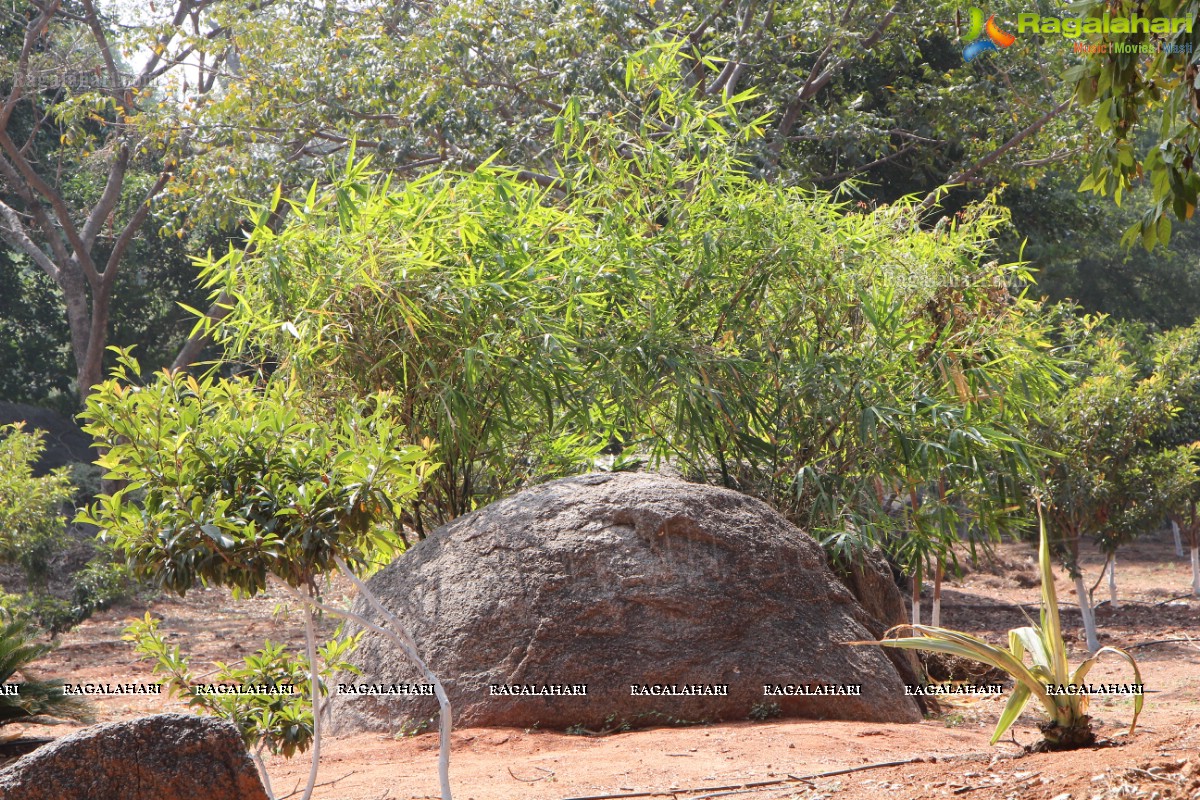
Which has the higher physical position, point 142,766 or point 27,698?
point 142,766

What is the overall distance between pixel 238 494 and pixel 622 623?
2.32 metres

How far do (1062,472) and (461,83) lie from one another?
6986mm

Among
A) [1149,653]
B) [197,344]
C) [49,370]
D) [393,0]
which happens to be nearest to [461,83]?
[393,0]

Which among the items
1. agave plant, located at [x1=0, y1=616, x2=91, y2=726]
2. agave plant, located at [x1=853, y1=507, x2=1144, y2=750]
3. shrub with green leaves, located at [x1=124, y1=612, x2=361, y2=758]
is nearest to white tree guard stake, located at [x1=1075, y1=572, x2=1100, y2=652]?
agave plant, located at [x1=853, y1=507, x2=1144, y2=750]

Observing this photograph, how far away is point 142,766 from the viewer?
3.11 meters

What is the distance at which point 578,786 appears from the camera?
398 cm

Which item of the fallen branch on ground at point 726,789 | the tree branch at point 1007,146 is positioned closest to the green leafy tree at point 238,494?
the fallen branch on ground at point 726,789

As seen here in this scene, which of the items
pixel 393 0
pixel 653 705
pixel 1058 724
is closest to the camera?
pixel 1058 724

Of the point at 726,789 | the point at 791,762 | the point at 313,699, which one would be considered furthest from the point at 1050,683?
the point at 313,699

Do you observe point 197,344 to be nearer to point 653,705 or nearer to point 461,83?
point 461,83

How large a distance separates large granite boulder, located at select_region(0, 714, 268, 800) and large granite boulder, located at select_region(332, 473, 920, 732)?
1.96 m

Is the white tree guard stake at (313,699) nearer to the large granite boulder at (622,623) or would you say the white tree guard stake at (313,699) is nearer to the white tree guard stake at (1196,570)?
the large granite boulder at (622,623)

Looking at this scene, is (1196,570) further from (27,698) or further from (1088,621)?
(27,698)

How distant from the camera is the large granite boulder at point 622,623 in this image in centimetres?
506
